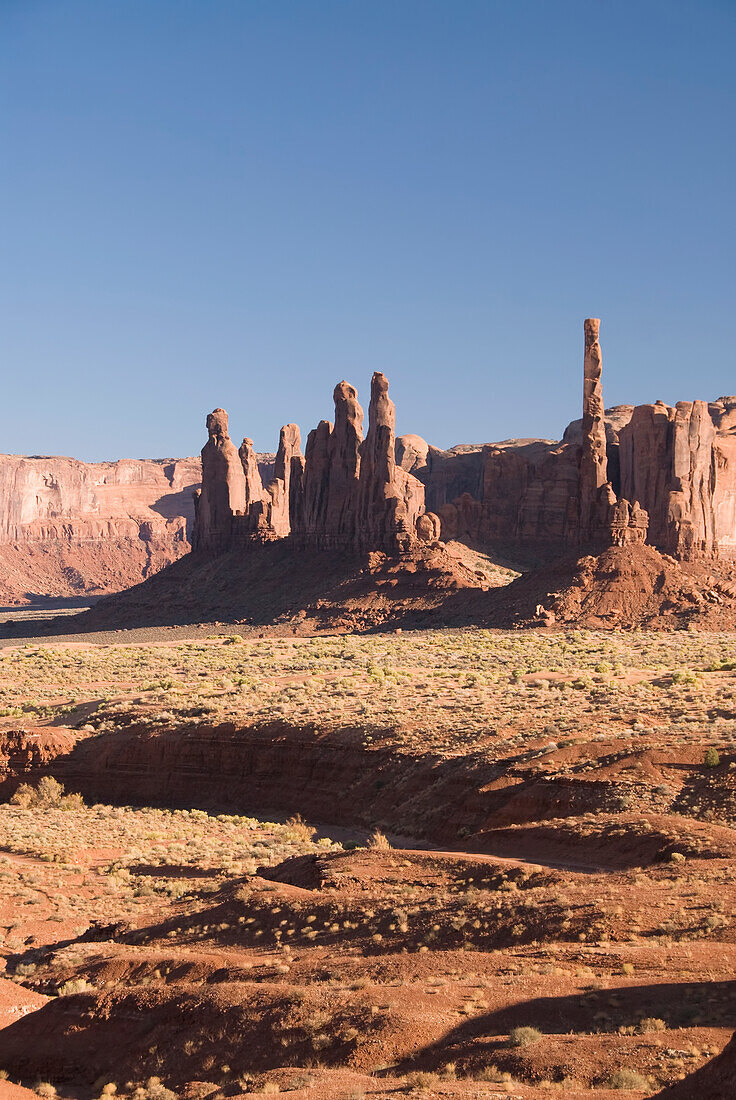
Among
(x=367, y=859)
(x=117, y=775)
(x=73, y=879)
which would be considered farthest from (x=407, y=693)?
(x=367, y=859)

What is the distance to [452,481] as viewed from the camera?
14800cm

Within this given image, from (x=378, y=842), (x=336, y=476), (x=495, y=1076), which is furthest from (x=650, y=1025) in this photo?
(x=336, y=476)

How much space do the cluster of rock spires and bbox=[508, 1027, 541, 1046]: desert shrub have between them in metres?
70.3

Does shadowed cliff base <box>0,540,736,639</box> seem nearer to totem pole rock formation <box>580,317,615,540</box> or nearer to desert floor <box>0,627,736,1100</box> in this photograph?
totem pole rock formation <box>580,317,615,540</box>

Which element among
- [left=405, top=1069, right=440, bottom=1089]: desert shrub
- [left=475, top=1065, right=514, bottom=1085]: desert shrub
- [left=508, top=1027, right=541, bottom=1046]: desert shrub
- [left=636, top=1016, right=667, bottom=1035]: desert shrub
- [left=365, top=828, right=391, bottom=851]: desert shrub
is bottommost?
[left=365, top=828, right=391, bottom=851]: desert shrub

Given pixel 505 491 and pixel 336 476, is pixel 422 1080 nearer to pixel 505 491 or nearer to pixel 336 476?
pixel 336 476

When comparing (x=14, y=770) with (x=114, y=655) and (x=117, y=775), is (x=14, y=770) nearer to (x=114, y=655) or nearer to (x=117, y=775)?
(x=117, y=775)

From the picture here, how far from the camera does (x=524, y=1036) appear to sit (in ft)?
40.8

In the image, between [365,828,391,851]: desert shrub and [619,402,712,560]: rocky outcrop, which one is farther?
[619,402,712,560]: rocky outcrop

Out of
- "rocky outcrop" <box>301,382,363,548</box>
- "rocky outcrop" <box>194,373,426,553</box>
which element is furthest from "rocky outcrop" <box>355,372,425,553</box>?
"rocky outcrop" <box>301,382,363,548</box>

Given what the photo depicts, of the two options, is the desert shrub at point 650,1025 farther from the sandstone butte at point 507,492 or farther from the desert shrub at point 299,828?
the sandstone butte at point 507,492

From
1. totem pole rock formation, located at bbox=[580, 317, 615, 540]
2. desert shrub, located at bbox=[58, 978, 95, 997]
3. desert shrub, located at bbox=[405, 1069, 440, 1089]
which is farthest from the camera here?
totem pole rock formation, located at bbox=[580, 317, 615, 540]

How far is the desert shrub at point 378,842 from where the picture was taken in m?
23.4

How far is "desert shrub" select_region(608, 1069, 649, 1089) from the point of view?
1084 cm
